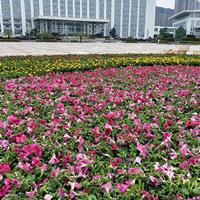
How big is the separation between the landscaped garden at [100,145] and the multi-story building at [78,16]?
6196 cm

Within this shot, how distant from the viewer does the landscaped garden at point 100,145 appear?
5.16 ft

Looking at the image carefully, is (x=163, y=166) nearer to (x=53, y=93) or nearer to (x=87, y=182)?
(x=87, y=182)

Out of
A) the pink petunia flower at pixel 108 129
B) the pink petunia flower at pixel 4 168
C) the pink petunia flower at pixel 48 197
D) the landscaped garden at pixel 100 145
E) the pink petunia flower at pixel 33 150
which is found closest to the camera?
the pink petunia flower at pixel 48 197

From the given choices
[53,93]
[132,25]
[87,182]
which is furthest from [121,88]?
[132,25]

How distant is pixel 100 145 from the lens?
2111mm

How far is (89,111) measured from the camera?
2.84 m

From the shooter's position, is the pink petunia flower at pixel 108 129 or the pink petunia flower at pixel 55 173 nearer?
the pink petunia flower at pixel 55 173

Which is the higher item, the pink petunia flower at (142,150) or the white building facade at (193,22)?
the white building facade at (193,22)

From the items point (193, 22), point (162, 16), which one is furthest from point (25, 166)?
point (162, 16)

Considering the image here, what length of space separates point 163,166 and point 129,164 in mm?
220

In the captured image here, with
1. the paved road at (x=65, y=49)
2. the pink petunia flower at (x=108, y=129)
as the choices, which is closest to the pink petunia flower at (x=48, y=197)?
the pink petunia flower at (x=108, y=129)

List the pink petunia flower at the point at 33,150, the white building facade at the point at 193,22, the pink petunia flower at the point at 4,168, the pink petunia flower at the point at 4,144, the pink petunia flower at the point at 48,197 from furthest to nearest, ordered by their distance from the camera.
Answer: the white building facade at the point at 193,22 < the pink petunia flower at the point at 4,144 < the pink petunia flower at the point at 33,150 < the pink petunia flower at the point at 4,168 < the pink petunia flower at the point at 48,197

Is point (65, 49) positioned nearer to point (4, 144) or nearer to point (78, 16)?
point (4, 144)

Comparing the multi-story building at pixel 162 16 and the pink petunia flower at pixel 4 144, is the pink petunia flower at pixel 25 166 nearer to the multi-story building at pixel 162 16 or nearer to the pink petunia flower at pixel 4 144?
the pink petunia flower at pixel 4 144
